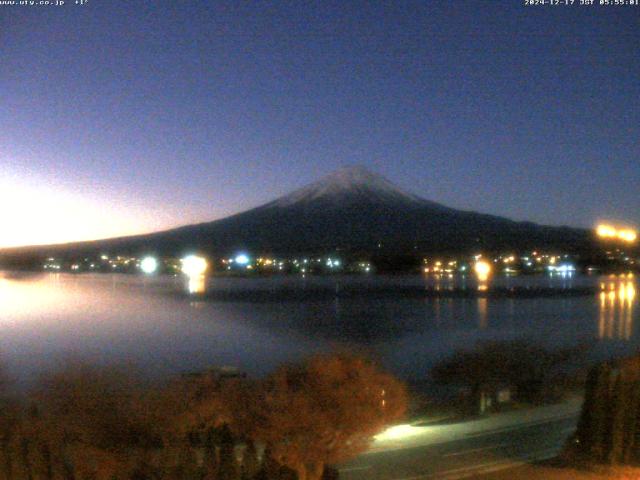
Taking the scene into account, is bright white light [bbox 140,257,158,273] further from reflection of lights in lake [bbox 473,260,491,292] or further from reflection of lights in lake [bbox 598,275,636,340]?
reflection of lights in lake [bbox 598,275,636,340]

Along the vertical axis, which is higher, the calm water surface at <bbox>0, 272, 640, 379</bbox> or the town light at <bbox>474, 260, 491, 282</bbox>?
the town light at <bbox>474, 260, 491, 282</bbox>

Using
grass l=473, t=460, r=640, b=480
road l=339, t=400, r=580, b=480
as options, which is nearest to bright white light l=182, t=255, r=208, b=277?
road l=339, t=400, r=580, b=480

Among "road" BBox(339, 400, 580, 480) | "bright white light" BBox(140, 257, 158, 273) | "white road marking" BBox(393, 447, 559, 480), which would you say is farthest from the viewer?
"bright white light" BBox(140, 257, 158, 273)

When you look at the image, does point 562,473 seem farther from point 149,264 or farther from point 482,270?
point 149,264

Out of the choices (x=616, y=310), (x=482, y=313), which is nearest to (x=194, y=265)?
(x=482, y=313)

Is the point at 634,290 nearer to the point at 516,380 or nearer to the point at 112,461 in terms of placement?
the point at 516,380

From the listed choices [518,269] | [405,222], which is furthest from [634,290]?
[405,222]

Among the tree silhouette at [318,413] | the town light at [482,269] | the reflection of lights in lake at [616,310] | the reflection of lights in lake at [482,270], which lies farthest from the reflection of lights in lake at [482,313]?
the tree silhouette at [318,413]
